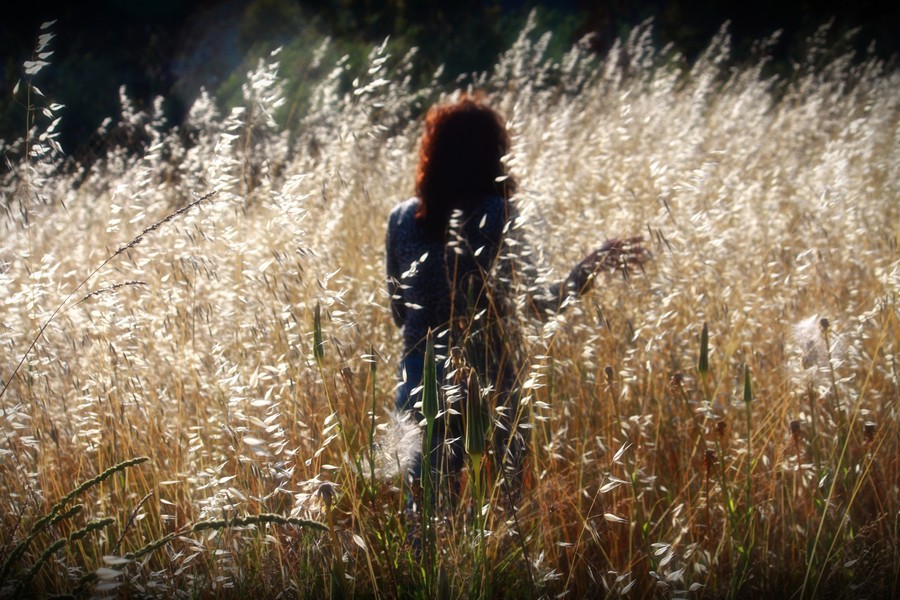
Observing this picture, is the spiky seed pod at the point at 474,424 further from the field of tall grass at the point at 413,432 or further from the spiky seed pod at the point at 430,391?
the field of tall grass at the point at 413,432

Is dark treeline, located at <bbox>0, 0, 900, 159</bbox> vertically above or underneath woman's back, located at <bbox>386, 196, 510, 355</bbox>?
above

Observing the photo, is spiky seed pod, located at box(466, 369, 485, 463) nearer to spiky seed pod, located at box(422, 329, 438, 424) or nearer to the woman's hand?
spiky seed pod, located at box(422, 329, 438, 424)

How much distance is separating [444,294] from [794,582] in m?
1.26

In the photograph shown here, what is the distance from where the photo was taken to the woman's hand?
1.91 metres

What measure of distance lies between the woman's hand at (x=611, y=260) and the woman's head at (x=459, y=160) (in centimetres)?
41

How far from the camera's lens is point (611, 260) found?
203 cm

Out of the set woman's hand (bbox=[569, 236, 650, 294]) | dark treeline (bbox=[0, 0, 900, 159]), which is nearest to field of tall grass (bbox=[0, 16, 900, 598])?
woman's hand (bbox=[569, 236, 650, 294])

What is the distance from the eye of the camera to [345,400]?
1830mm

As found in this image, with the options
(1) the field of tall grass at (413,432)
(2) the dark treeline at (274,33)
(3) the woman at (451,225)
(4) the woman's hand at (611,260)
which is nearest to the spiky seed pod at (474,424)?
(1) the field of tall grass at (413,432)

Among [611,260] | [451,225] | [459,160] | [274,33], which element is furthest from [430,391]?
[274,33]

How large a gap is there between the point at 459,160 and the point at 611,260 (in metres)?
0.66

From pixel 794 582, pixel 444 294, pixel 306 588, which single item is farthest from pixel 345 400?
pixel 794 582

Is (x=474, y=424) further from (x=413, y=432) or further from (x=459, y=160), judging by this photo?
(x=459, y=160)

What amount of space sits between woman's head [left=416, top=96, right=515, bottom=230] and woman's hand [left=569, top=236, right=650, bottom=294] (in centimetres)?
41
